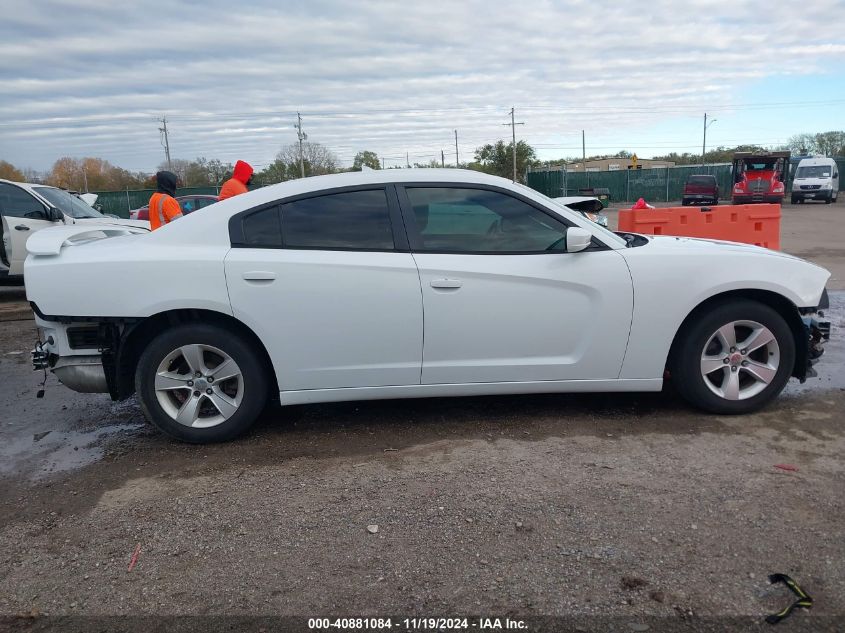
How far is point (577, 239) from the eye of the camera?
3887 mm

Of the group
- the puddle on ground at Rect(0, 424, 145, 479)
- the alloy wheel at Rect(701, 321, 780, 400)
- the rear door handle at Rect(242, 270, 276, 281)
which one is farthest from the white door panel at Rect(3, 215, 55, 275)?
the alloy wheel at Rect(701, 321, 780, 400)

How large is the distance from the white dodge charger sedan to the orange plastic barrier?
4754mm

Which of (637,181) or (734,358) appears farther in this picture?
(637,181)

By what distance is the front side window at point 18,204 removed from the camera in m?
9.89

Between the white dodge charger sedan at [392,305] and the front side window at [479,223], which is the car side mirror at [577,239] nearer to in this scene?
the white dodge charger sedan at [392,305]

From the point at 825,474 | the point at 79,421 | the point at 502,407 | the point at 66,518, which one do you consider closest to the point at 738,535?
the point at 825,474

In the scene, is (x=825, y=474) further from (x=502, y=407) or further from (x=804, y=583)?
(x=502, y=407)

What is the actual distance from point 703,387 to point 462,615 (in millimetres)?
2473

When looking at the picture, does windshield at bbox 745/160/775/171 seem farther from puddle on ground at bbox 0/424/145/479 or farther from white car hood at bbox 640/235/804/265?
puddle on ground at bbox 0/424/145/479

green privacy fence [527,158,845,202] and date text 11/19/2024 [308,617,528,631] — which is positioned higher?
green privacy fence [527,158,845,202]

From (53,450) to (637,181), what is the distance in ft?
142

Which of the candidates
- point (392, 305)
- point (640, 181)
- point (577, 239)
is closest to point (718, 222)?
point (577, 239)

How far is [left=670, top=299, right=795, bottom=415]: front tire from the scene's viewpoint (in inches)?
161

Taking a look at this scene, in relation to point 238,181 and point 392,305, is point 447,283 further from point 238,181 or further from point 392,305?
point 238,181
